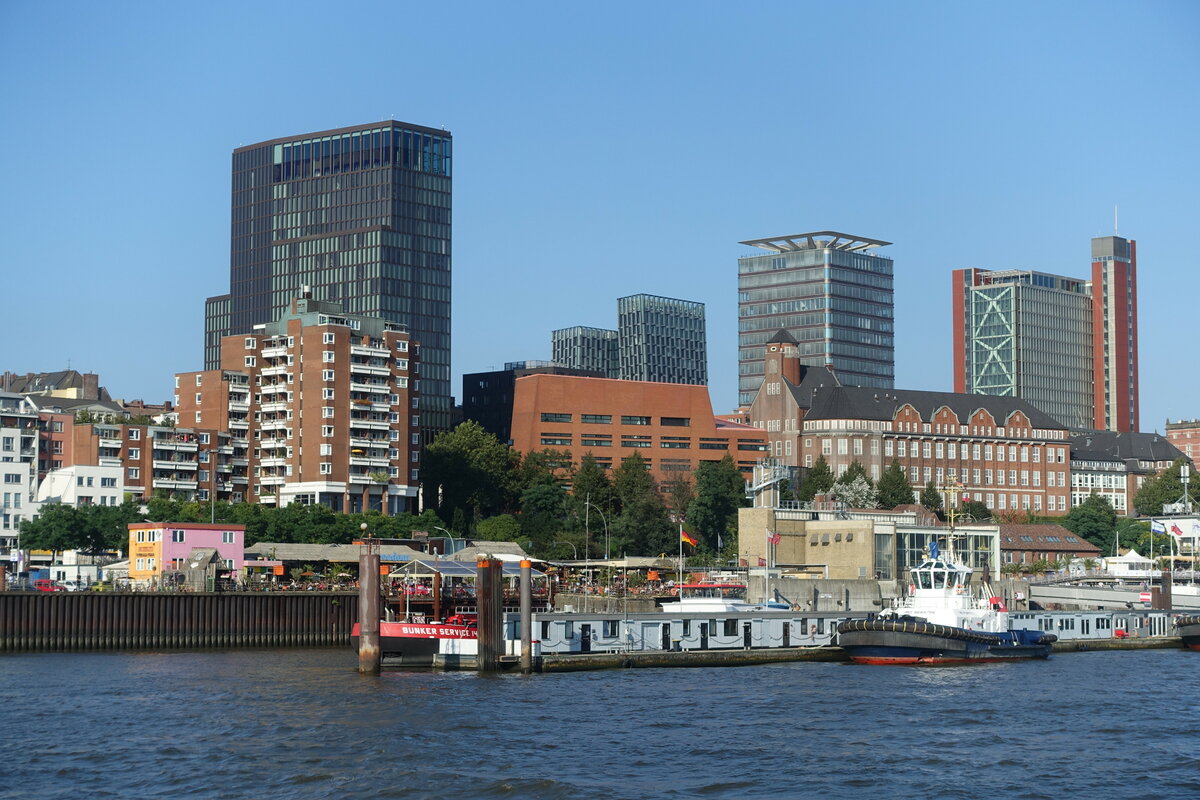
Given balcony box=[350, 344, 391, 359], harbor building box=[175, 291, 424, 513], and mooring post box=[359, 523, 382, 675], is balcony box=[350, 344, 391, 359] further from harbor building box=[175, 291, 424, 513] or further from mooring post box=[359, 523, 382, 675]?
mooring post box=[359, 523, 382, 675]

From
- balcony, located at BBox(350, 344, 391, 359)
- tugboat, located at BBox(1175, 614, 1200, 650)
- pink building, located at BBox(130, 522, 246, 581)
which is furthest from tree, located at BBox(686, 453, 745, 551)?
tugboat, located at BBox(1175, 614, 1200, 650)

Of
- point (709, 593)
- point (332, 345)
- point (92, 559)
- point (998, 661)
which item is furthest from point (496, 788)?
point (332, 345)

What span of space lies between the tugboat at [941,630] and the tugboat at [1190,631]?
16.1 metres

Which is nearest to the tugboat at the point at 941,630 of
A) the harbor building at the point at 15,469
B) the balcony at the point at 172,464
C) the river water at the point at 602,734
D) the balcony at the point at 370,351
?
the river water at the point at 602,734

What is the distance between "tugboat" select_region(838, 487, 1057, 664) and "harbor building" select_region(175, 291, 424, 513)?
9973cm

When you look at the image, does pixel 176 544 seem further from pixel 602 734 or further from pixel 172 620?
pixel 602 734

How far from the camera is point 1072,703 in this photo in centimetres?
7819

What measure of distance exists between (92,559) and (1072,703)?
111 m

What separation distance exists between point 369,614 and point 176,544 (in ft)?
201

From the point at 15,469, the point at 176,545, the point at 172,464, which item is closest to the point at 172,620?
the point at 176,545

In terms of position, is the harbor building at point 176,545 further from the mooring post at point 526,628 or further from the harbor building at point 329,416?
the mooring post at point 526,628

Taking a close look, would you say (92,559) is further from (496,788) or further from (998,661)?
(496,788)

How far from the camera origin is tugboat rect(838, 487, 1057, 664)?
9538cm

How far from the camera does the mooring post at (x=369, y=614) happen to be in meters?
84.8
